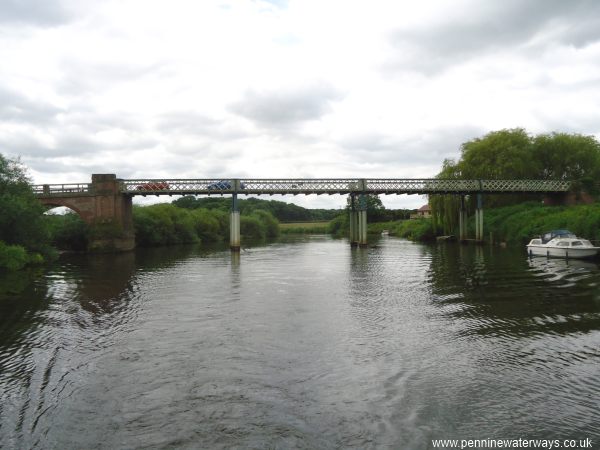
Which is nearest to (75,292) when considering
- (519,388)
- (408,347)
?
(408,347)

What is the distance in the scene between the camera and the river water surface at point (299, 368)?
22.8ft

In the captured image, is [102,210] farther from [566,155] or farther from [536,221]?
[566,155]

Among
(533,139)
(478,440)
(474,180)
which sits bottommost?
(478,440)

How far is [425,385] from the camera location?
855 centimetres

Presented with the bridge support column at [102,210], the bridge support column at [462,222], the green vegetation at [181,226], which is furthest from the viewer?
the green vegetation at [181,226]

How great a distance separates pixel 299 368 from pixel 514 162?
5511 centimetres

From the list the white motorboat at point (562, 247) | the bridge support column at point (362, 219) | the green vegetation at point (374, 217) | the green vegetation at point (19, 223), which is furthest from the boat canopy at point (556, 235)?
the green vegetation at point (374, 217)

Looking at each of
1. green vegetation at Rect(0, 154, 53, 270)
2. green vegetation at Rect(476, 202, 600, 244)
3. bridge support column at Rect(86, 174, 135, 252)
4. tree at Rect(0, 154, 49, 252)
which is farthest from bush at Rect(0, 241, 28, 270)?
green vegetation at Rect(476, 202, 600, 244)

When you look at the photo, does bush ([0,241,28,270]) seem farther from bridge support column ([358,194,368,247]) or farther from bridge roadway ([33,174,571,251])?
bridge support column ([358,194,368,247])

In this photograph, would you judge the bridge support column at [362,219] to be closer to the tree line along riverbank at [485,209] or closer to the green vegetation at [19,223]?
the tree line along riverbank at [485,209]

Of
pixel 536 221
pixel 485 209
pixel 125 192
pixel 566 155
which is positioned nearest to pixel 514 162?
pixel 485 209

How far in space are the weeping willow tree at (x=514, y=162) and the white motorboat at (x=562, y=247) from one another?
22075 mm

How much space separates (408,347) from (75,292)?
16.0 meters

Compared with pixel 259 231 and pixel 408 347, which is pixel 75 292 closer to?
pixel 408 347
